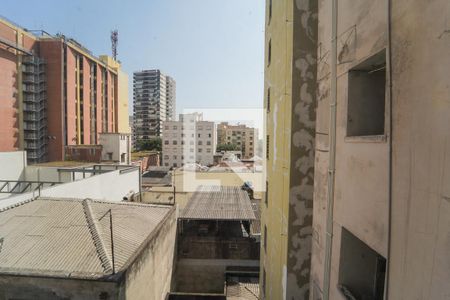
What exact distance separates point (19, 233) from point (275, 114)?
892 centimetres

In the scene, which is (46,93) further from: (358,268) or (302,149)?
(358,268)

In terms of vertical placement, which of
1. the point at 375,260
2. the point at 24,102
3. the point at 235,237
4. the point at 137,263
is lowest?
the point at 235,237

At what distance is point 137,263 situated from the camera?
7898 mm

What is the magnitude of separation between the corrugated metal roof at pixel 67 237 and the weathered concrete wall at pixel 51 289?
0.18 m

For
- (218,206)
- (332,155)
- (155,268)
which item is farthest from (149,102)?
(332,155)

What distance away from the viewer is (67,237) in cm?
850

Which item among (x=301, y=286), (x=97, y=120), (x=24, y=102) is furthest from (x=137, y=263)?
(x=97, y=120)

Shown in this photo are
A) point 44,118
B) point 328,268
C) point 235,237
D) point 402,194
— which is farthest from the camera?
point 44,118

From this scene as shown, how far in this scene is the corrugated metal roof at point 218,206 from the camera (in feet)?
53.6

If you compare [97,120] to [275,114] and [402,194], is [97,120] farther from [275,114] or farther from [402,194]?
[402,194]

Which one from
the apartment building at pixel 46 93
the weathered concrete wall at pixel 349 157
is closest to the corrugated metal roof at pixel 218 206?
the weathered concrete wall at pixel 349 157

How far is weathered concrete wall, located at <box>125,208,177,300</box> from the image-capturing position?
7.71 meters

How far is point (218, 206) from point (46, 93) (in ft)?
118

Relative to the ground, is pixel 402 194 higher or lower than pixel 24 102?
lower
